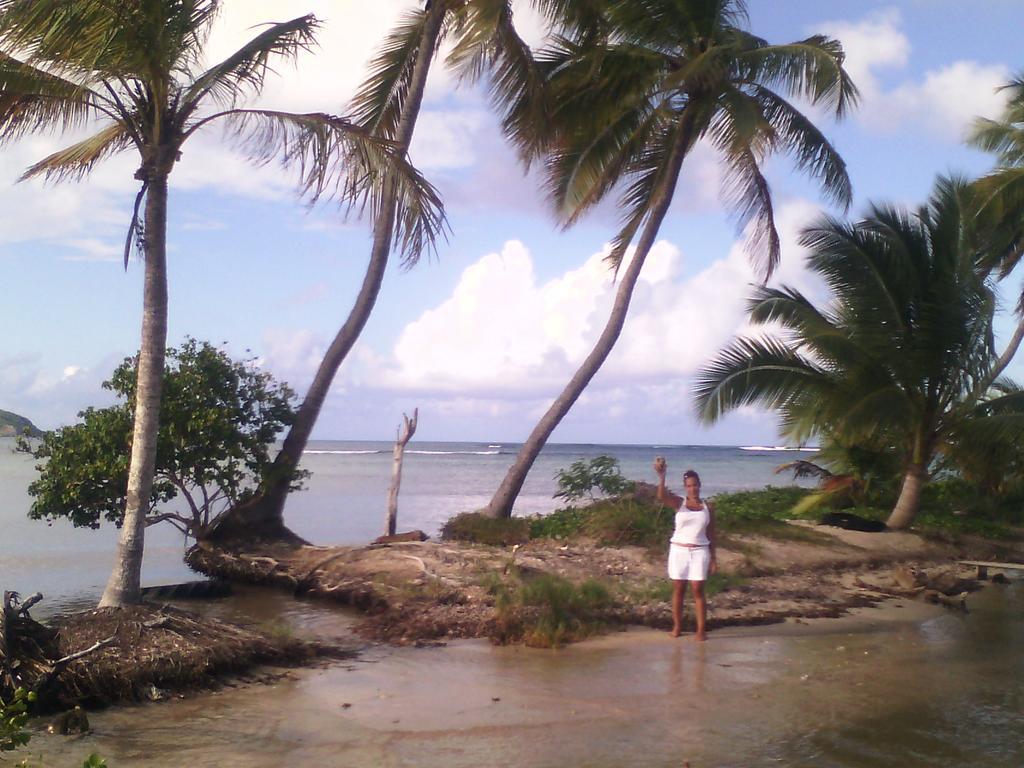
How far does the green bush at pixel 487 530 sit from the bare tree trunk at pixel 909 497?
20.0ft

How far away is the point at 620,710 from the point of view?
7.13m

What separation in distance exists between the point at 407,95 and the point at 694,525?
8912 millimetres

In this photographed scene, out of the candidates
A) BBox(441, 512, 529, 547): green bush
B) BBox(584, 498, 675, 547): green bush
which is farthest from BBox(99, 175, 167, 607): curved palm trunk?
BBox(584, 498, 675, 547): green bush

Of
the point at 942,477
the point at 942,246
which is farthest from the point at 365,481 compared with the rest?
the point at 942,246

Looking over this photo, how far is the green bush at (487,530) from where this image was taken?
1358 cm

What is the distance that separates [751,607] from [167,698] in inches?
248

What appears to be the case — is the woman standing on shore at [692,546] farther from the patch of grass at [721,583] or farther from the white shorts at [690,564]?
the patch of grass at [721,583]

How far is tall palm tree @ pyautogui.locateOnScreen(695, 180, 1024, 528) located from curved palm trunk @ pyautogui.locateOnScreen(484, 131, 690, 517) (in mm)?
1613

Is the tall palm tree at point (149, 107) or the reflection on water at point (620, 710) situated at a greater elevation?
the tall palm tree at point (149, 107)

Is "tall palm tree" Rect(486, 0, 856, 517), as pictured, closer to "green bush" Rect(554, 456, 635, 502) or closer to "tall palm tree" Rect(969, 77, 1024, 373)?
"green bush" Rect(554, 456, 635, 502)

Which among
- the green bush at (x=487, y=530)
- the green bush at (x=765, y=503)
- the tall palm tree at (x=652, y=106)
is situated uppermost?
the tall palm tree at (x=652, y=106)

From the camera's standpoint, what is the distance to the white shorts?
930cm

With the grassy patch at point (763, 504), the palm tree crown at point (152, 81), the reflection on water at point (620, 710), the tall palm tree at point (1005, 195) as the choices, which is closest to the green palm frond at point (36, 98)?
the palm tree crown at point (152, 81)

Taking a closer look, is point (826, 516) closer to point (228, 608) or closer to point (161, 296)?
point (228, 608)
